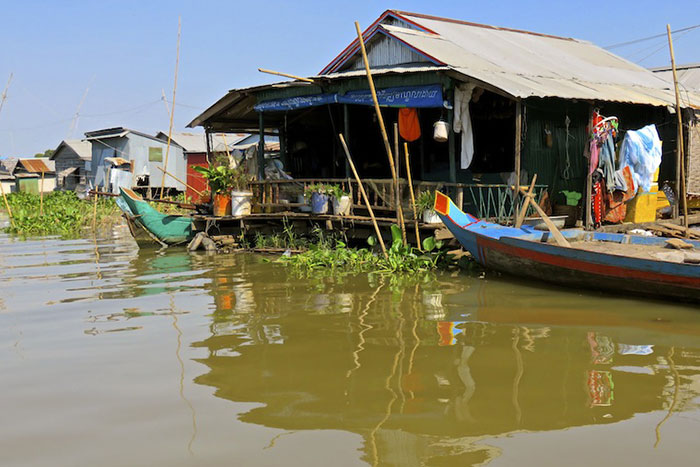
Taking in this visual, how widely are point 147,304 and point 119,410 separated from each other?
372 centimetres

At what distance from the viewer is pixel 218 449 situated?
3922mm

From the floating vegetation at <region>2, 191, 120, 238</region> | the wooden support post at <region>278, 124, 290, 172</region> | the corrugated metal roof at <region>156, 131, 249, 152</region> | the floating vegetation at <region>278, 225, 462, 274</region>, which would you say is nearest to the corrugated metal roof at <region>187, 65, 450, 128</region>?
the wooden support post at <region>278, 124, 290, 172</region>

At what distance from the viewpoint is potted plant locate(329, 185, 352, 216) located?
1146 centimetres

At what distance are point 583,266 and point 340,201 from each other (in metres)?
4.66

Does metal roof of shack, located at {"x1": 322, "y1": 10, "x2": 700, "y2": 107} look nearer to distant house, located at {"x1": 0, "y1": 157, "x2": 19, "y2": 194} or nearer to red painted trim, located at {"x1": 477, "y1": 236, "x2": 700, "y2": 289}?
red painted trim, located at {"x1": 477, "y1": 236, "x2": 700, "y2": 289}

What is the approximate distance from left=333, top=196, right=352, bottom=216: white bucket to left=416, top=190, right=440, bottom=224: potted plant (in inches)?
65.0

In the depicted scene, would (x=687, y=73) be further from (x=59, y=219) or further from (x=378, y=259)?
(x=59, y=219)

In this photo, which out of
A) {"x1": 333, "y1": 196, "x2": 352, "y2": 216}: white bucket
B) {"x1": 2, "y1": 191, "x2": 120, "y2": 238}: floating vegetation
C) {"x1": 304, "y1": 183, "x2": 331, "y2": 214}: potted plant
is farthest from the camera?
{"x1": 2, "y1": 191, "x2": 120, "y2": 238}: floating vegetation

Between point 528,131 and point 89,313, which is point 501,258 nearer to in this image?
point 528,131

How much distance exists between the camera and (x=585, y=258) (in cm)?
788

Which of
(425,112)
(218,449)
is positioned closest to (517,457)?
(218,449)

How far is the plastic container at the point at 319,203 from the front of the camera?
11.6 meters

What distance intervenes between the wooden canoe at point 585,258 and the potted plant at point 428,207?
56 cm

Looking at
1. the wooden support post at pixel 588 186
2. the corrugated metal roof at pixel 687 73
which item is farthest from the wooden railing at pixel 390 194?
the corrugated metal roof at pixel 687 73
